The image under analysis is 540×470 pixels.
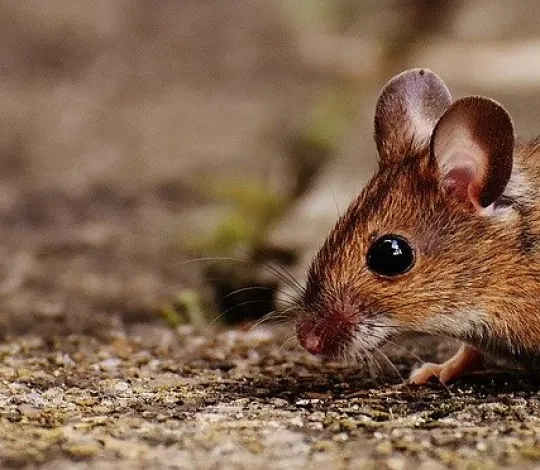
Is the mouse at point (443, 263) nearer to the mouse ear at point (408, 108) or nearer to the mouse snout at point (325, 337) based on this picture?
the mouse snout at point (325, 337)

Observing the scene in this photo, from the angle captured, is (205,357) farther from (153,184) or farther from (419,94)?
(153,184)

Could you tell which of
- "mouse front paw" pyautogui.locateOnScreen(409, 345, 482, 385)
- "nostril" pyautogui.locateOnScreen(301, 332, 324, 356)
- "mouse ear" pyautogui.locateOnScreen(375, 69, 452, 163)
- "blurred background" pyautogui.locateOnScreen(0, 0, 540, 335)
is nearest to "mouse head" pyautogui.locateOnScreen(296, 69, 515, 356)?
"nostril" pyautogui.locateOnScreen(301, 332, 324, 356)

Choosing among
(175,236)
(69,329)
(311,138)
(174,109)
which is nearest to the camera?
(69,329)

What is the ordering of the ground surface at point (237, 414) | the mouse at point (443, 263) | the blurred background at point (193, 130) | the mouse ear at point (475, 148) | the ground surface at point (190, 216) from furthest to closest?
the blurred background at point (193, 130)
the mouse at point (443, 263)
the mouse ear at point (475, 148)
the ground surface at point (190, 216)
the ground surface at point (237, 414)

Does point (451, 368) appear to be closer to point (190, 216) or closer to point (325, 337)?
point (325, 337)

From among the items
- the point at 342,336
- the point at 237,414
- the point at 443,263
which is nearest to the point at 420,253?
the point at 443,263

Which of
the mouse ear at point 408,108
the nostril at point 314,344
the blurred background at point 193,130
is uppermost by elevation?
the blurred background at point 193,130

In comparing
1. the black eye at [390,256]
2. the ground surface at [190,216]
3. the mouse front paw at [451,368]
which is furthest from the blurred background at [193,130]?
the mouse front paw at [451,368]

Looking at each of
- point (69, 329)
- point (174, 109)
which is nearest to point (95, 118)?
point (174, 109)
